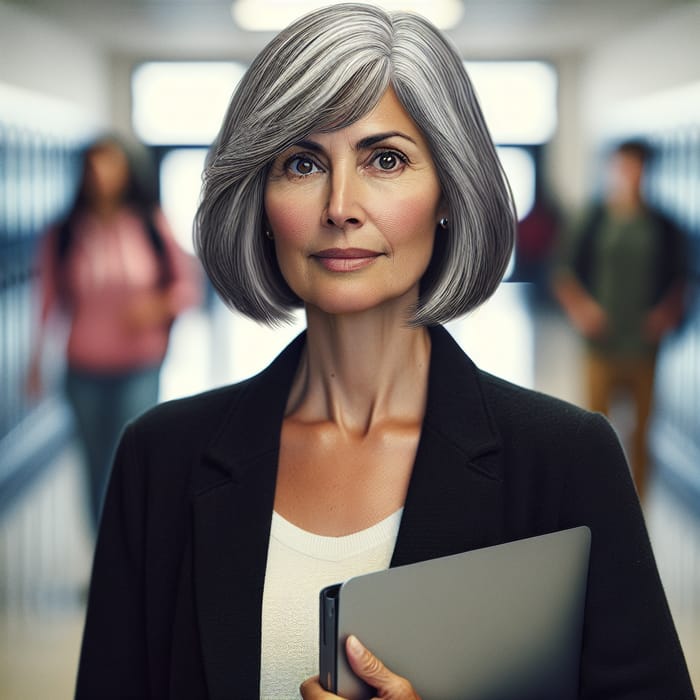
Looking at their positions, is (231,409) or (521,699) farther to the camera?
(231,409)

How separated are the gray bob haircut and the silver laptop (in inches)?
11.8

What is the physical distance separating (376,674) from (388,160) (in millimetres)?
505

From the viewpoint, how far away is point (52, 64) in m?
6.55

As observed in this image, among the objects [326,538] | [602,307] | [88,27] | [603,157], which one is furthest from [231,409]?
[603,157]

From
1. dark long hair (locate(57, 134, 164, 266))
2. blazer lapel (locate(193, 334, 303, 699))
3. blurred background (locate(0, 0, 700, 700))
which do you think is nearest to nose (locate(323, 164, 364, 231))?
blazer lapel (locate(193, 334, 303, 699))

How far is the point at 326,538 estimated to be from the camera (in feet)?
3.55

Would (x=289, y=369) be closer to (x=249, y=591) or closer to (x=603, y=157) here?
(x=249, y=591)

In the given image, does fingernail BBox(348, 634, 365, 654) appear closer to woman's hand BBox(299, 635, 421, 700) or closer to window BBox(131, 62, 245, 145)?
woman's hand BBox(299, 635, 421, 700)

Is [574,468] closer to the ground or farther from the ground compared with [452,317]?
closer to the ground

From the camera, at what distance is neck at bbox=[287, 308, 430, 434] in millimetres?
1147

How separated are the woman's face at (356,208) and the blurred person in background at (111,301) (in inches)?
101

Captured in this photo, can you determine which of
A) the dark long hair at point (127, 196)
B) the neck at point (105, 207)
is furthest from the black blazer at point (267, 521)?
the neck at point (105, 207)

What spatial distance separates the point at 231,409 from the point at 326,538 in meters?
0.21

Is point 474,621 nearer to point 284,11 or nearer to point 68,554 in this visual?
point 68,554
